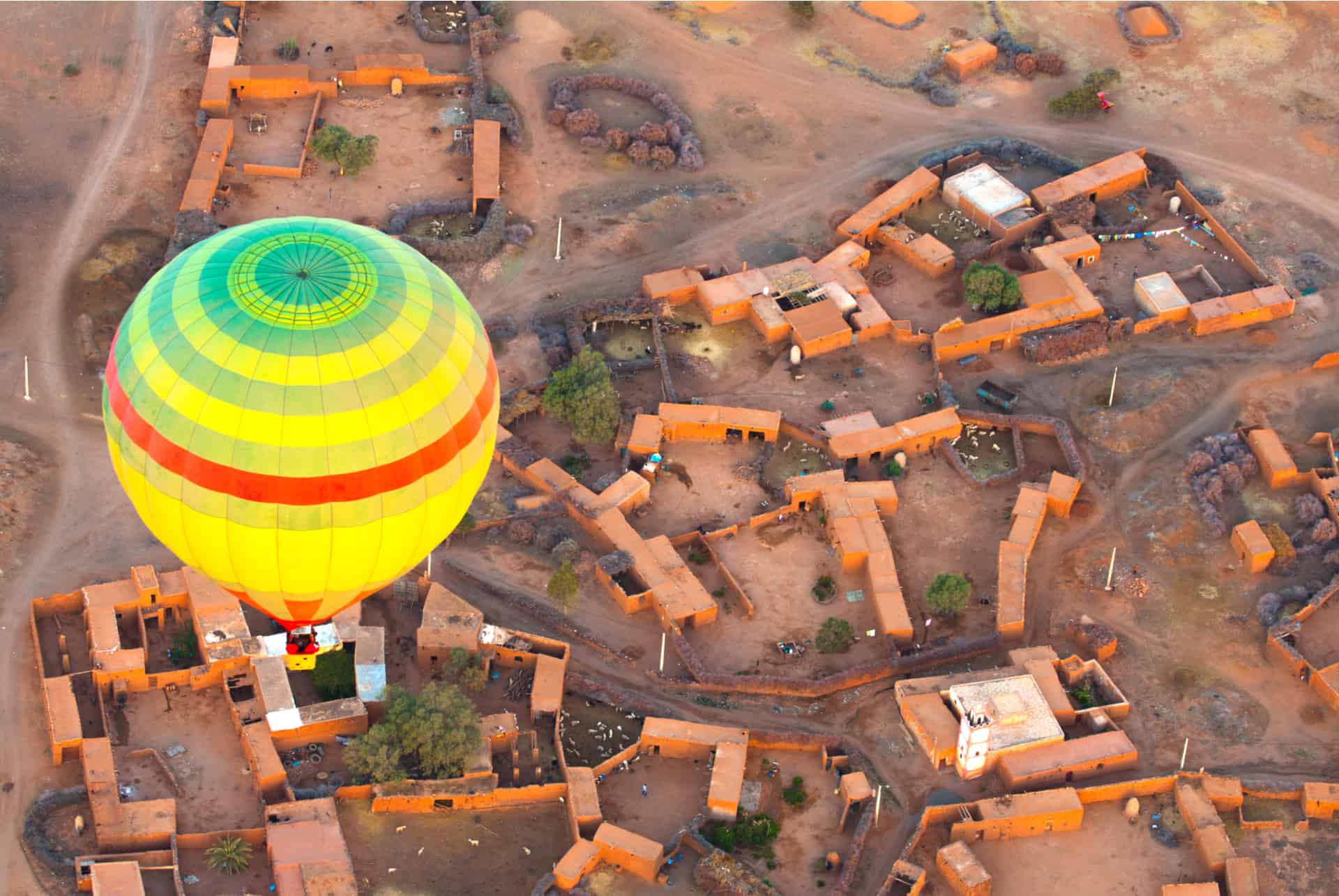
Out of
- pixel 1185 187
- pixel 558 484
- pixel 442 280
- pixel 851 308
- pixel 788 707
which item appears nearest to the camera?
pixel 442 280

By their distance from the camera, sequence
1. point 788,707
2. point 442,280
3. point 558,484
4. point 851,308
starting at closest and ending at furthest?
point 442,280
point 788,707
point 558,484
point 851,308

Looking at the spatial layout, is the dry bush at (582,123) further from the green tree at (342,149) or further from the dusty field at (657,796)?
the dusty field at (657,796)

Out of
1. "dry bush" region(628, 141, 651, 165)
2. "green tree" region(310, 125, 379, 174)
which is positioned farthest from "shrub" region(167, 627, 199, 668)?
"dry bush" region(628, 141, 651, 165)

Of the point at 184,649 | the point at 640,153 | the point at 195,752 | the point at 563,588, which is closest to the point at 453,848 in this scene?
the point at 195,752

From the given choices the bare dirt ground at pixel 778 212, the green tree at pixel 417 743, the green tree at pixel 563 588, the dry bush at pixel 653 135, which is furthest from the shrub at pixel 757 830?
the dry bush at pixel 653 135

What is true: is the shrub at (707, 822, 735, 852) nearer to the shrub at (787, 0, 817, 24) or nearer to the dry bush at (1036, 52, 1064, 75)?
the dry bush at (1036, 52, 1064, 75)

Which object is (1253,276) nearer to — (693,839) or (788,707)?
(788,707)

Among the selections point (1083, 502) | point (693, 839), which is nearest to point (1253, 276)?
point (1083, 502)
